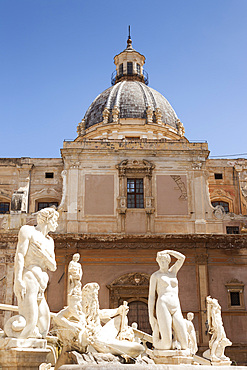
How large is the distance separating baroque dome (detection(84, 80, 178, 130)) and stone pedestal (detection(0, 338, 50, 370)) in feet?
97.3

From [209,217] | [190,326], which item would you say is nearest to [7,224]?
[209,217]

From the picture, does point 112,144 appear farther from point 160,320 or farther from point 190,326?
point 160,320

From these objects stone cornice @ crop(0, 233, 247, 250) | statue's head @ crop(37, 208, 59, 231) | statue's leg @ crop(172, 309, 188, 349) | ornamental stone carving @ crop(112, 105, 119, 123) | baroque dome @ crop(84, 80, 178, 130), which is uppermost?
baroque dome @ crop(84, 80, 178, 130)

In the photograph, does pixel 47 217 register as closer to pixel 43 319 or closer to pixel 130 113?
pixel 43 319

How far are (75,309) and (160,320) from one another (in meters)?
1.69

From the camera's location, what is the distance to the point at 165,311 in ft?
26.6

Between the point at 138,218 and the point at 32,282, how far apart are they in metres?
19.3

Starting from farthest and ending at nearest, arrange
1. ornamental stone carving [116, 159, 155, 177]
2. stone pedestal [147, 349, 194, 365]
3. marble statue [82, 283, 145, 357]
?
ornamental stone carving [116, 159, 155, 177]
stone pedestal [147, 349, 194, 365]
marble statue [82, 283, 145, 357]

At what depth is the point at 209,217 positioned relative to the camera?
26.2 m

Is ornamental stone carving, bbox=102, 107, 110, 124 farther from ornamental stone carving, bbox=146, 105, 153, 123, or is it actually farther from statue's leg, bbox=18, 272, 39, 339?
statue's leg, bbox=18, 272, 39, 339

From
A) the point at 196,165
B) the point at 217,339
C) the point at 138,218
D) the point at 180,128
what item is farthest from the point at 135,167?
the point at 217,339

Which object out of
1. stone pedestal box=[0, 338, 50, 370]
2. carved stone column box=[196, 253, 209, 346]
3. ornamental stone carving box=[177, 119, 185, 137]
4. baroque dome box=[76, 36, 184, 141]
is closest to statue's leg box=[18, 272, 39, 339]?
stone pedestal box=[0, 338, 50, 370]

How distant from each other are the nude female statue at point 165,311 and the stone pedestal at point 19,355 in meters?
2.39

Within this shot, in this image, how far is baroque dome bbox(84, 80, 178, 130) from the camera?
36.0 meters
